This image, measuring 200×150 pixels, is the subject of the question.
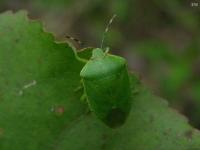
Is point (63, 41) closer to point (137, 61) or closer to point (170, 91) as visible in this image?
point (170, 91)

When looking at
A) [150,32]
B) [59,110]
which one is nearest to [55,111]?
[59,110]

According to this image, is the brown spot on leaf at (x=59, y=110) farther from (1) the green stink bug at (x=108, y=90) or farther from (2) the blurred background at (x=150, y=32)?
(2) the blurred background at (x=150, y=32)

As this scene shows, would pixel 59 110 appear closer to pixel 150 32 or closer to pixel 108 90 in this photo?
pixel 108 90

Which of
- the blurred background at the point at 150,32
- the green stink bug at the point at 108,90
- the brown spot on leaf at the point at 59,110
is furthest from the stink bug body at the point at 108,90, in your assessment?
the blurred background at the point at 150,32

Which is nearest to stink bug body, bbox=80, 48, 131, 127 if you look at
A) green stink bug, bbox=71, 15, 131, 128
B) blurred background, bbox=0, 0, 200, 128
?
green stink bug, bbox=71, 15, 131, 128

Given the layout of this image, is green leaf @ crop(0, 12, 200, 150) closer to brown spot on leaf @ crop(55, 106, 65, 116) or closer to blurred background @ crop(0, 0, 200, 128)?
brown spot on leaf @ crop(55, 106, 65, 116)
